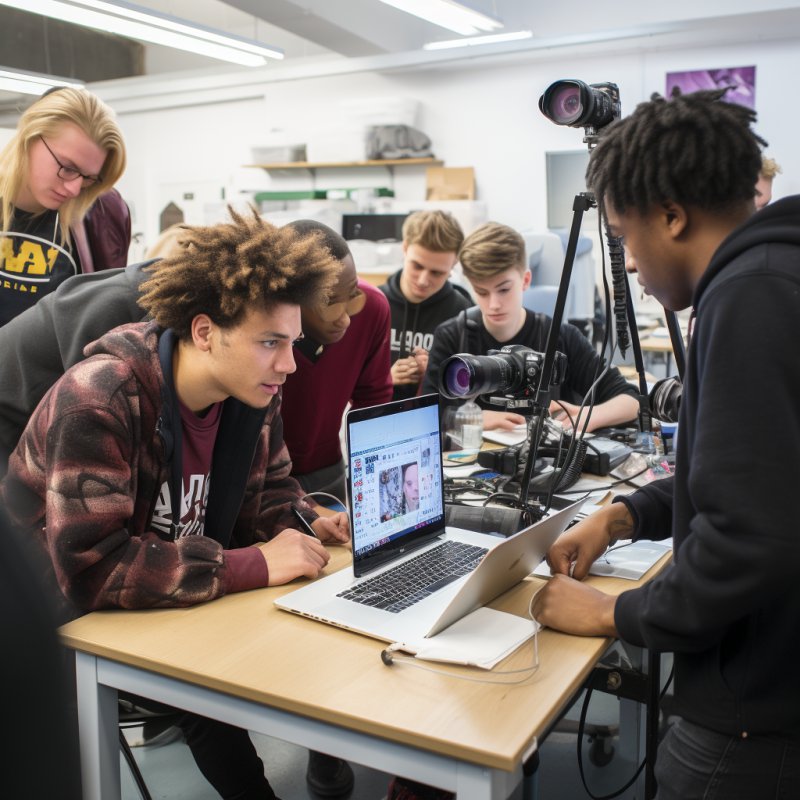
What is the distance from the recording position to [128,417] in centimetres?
136

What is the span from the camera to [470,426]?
99.3 inches

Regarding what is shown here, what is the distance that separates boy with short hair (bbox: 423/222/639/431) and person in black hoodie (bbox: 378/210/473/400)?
0.48 ft

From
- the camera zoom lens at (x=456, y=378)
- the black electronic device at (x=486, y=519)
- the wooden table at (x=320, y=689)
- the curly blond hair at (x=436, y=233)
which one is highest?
the curly blond hair at (x=436, y=233)

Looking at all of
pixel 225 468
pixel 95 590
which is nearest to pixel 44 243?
pixel 225 468

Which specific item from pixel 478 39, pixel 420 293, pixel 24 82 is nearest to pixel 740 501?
pixel 420 293

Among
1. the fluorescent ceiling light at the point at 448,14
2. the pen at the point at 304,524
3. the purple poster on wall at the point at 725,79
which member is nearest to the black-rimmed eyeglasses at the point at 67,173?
the pen at the point at 304,524

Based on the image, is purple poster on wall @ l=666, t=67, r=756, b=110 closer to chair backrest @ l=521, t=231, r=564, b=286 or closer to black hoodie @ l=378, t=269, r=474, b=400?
chair backrest @ l=521, t=231, r=564, b=286

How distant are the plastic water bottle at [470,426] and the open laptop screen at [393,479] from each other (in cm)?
83

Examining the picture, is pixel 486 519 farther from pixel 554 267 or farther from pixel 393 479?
pixel 554 267

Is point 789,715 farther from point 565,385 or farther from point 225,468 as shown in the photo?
point 565,385

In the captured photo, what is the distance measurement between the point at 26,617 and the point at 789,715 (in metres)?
0.84

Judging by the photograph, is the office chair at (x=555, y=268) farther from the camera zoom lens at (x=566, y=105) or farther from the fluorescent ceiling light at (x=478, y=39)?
the camera zoom lens at (x=566, y=105)

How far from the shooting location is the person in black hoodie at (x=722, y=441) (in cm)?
85

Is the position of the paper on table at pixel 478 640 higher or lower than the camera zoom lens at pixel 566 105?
lower
